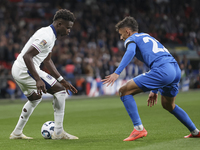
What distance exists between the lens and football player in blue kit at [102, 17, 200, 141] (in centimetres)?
543

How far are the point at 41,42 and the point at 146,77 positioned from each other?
170 cm

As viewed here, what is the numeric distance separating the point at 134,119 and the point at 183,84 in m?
17.6

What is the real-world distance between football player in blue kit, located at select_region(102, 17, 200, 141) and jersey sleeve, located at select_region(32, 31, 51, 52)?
44.0 inches

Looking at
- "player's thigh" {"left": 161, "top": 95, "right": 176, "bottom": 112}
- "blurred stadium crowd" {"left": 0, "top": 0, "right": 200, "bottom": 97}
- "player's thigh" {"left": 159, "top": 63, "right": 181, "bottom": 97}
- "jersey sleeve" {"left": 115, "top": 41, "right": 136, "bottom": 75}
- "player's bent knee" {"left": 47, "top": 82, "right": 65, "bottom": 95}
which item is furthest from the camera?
"blurred stadium crowd" {"left": 0, "top": 0, "right": 200, "bottom": 97}

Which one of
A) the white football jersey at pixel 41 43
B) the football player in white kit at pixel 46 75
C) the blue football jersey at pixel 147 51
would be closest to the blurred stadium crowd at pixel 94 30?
the football player in white kit at pixel 46 75

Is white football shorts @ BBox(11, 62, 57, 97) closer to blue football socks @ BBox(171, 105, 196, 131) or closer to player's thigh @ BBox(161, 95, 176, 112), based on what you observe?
player's thigh @ BBox(161, 95, 176, 112)

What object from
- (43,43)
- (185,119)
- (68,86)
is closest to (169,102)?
(185,119)

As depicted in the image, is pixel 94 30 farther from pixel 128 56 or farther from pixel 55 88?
pixel 128 56

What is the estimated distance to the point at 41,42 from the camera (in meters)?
5.66

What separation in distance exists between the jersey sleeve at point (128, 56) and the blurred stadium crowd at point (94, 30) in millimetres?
10947

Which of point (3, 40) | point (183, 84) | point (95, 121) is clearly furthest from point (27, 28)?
point (95, 121)

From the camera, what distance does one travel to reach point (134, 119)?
217 inches

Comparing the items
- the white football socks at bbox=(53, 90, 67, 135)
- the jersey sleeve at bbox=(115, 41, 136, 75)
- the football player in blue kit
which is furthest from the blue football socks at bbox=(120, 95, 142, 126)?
the white football socks at bbox=(53, 90, 67, 135)

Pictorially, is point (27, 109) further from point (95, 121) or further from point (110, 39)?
point (110, 39)
